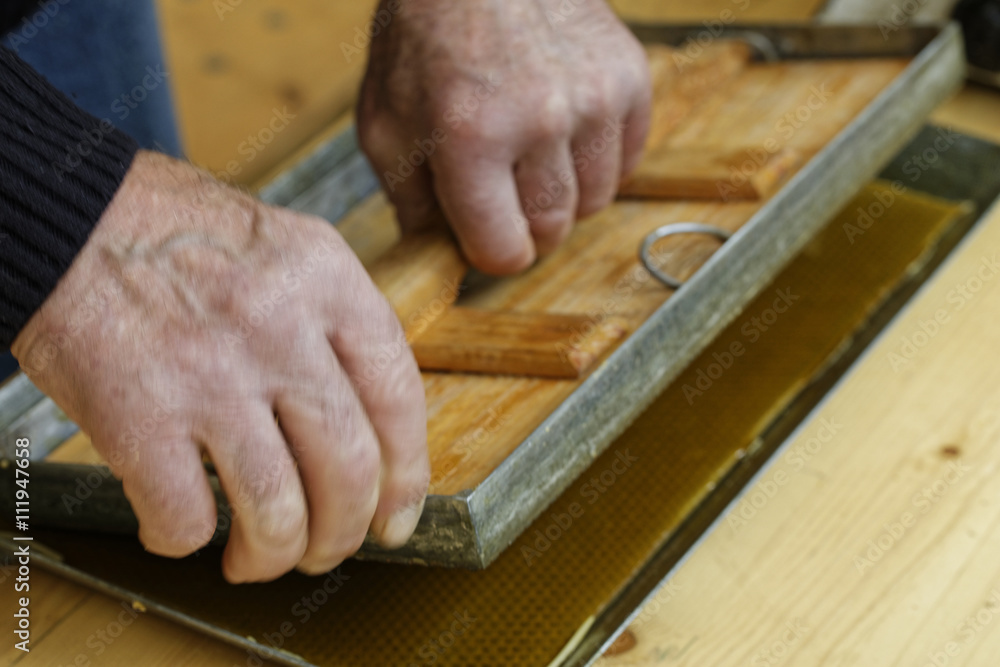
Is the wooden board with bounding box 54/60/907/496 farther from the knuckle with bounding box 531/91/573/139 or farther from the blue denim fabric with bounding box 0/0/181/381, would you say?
the blue denim fabric with bounding box 0/0/181/381

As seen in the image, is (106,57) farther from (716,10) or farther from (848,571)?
(716,10)

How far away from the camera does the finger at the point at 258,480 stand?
0.46 meters

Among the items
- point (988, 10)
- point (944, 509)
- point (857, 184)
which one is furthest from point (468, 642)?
point (988, 10)

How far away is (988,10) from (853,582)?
802 mm

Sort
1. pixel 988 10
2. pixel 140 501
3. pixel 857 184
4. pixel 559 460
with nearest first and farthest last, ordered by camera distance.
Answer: pixel 140 501 < pixel 559 460 < pixel 857 184 < pixel 988 10

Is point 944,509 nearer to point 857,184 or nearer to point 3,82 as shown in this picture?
point 857,184

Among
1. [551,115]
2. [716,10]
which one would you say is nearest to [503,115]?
[551,115]

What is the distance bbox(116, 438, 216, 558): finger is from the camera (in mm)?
451

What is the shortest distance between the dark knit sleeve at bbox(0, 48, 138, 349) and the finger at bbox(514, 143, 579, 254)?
334 mm

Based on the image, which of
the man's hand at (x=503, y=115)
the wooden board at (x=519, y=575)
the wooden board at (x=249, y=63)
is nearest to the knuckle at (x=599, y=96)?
the man's hand at (x=503, y=115)

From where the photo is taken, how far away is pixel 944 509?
2.20 ft

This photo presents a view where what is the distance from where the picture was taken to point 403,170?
78cm

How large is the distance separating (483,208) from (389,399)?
10.8 inches

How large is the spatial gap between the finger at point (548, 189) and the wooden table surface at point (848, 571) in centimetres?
26
